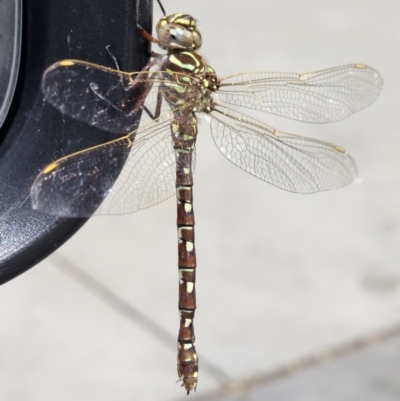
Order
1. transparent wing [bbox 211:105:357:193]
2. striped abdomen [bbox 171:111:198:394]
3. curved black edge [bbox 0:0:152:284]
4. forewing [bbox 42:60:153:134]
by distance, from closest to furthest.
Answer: curved black edge [bbox 0:0:152:284], forewing [bbox 42:60:153:134], striped abdomen [bbox 171:111:198:394], transparent wing [bbox 211:105:357:193]

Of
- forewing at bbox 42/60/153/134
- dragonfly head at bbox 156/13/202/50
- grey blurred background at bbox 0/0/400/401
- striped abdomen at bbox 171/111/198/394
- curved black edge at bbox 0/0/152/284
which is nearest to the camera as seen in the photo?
curved black edge at bbox 0/0/152/284

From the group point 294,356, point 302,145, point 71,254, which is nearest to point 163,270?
point 71,254

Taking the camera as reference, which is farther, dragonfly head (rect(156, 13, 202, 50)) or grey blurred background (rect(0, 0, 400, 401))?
grey blurred background (rect(0, 0, 400, 401))

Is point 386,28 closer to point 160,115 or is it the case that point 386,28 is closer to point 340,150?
point 340,150

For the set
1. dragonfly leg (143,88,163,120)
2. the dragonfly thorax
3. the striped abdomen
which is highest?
the dragonfly thorax

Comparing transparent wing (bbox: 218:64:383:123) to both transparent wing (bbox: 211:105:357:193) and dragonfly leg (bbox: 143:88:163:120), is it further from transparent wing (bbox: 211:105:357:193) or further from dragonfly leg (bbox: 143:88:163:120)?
dragonfly leg (bbox: 143:88:163:120)

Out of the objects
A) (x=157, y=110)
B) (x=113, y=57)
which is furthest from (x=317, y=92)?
(x=113, y=57)

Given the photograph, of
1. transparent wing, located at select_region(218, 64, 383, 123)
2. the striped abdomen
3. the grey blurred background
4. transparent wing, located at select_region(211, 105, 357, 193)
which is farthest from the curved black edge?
the grey blurred background

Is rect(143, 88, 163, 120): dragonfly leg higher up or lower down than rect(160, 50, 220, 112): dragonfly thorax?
lower down
